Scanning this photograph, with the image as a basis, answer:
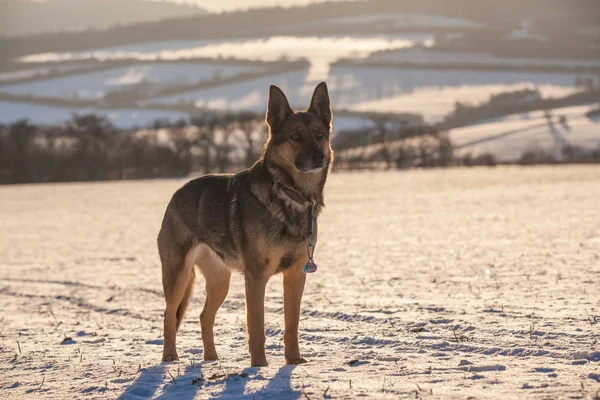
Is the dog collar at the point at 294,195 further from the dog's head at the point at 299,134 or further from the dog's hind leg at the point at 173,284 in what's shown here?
the dog's hind leg at the point at 173,284

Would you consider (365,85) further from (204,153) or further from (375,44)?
(204,153)

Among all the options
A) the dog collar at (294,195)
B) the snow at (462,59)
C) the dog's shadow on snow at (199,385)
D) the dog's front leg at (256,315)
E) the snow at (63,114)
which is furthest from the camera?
the snow at (462,59)

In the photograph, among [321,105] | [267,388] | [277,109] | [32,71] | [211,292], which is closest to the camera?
[267,388]

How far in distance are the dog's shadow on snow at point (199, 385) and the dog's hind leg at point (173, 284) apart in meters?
1.26

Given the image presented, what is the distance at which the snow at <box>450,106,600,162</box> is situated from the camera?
99188 millimetres

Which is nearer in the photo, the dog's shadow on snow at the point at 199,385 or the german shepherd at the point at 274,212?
the dog's shadow on snow at the point at 199,385

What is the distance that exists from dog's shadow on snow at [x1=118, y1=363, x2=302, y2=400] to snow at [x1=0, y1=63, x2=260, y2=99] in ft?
485

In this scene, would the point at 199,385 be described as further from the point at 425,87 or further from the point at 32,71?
the point at 32,71

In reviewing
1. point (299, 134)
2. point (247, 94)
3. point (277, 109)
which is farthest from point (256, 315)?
point (247, 94)

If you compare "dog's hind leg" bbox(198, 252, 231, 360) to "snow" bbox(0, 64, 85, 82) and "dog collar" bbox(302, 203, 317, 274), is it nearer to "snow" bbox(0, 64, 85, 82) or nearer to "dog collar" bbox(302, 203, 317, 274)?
"dog collar" bbox(302, 203, 317, 274)

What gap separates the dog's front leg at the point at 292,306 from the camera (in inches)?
356

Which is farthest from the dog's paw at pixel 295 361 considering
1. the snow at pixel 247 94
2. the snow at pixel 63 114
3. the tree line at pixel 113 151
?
the snow at pixel 247 94

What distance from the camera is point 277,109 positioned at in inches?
357

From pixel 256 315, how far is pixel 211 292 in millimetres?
1234
